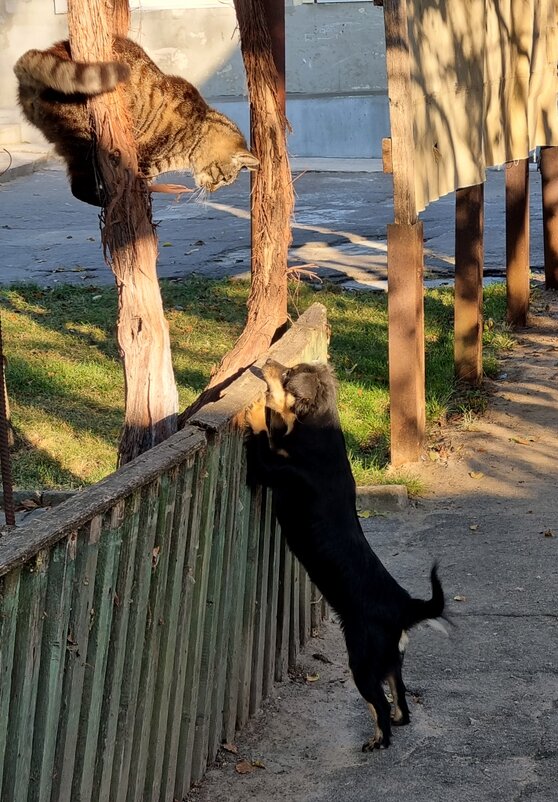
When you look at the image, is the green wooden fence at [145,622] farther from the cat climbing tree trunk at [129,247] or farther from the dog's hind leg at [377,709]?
the cat climbing tree trunk at [129,247]

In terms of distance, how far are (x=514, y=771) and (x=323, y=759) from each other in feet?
2.18

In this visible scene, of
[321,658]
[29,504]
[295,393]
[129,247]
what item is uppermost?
[129,247]

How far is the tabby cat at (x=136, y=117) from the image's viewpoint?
4.29 metres

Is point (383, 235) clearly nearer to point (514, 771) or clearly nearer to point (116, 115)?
point (116, 115)

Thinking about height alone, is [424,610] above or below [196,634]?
below

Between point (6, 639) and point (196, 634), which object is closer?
point (6, 639)

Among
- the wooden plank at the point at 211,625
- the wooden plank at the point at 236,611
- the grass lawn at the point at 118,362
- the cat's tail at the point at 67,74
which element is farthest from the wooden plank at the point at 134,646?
the grass lawn at the point at 118,362

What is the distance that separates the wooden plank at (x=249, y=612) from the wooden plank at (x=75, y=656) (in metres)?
1.24

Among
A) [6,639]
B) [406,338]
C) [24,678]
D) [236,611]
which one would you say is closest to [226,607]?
[236,611]

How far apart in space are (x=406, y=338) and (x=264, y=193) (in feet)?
4.78

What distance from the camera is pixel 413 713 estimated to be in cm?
410

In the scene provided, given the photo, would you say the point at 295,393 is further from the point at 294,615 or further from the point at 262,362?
the point at 294,615

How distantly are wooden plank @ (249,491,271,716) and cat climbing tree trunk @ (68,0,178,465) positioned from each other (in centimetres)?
78

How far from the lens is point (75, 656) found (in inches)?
106
